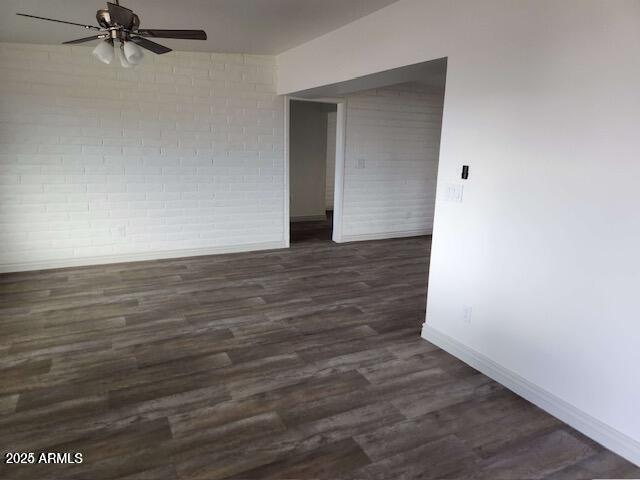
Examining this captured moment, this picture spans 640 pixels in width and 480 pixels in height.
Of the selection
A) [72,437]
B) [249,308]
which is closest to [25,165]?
[249,308]

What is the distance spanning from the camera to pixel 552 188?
2.38 metres

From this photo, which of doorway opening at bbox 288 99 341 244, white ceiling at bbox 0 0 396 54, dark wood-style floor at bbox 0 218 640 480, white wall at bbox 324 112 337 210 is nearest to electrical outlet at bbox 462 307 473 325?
dark wood-style floor at bbox 0 218 640 480

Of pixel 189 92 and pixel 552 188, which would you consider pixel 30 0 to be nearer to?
pixel 189 92

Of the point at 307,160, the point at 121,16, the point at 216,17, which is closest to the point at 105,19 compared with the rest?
the point at 121,16

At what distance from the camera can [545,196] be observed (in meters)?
2.42

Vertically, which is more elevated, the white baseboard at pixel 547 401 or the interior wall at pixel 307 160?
the interior wall at pixel 307 160

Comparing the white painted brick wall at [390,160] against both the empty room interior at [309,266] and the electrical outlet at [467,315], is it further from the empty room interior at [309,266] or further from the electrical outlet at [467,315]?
the electrical outlet at [467,315]

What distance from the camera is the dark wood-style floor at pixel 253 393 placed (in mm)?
2098

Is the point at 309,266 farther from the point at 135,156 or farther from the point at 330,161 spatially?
the point at 330,161

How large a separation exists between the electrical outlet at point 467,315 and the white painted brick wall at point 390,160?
12.3 feet

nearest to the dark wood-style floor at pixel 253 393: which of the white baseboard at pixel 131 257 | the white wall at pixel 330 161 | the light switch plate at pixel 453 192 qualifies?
the white baseboard at pixel 131 257

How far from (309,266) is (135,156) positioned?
2.59 metres

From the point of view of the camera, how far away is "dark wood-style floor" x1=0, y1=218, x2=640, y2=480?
210 centimetres

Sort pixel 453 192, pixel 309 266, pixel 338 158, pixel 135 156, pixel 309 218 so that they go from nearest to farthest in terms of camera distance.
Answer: pixel 453 192 → pixel 135 156 → pixel 309 266 → pixel 338 158 → pixel 309 218
